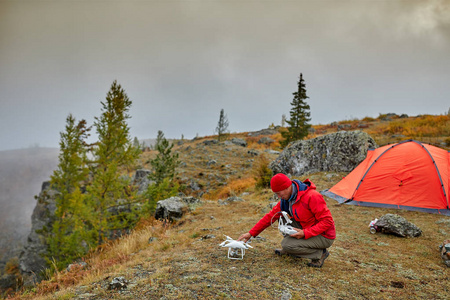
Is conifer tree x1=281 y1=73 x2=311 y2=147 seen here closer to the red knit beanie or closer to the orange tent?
the orange tent

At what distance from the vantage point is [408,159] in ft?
29.2

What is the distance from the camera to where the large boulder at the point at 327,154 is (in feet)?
39.3

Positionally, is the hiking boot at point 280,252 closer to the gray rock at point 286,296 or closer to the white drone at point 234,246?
the white drone at point 234,246

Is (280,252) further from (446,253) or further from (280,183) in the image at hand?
(446,253)

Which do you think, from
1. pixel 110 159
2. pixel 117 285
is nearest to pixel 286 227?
pixel 117 285

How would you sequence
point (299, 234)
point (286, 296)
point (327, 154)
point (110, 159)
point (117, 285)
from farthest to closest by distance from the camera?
1. point (110, 159)
2. point (327, 154)
3. point (299, 234)
4. point (117, 285)
5. point (286, 296)

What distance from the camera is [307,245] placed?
385 cm

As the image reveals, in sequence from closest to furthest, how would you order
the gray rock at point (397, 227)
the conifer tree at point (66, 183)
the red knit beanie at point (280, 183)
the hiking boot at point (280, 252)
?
the red knit beanie at point (280, 183) < the hiking boot at point (280, 252) < the gray rock at point (397, 227) < the conifer tree at point (66, 183)

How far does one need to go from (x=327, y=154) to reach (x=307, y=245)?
35.6ft

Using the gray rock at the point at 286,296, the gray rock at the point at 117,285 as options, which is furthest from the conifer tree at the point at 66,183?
the gray rock at the point at 286,296

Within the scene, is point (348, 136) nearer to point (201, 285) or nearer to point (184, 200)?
point (184, 200)

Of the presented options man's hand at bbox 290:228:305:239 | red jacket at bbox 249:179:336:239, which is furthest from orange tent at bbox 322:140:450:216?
man's hand at bbox 290:228:305:239

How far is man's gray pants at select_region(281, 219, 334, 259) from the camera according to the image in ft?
12.5

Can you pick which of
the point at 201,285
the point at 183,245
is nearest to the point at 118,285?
the point at 201,285
